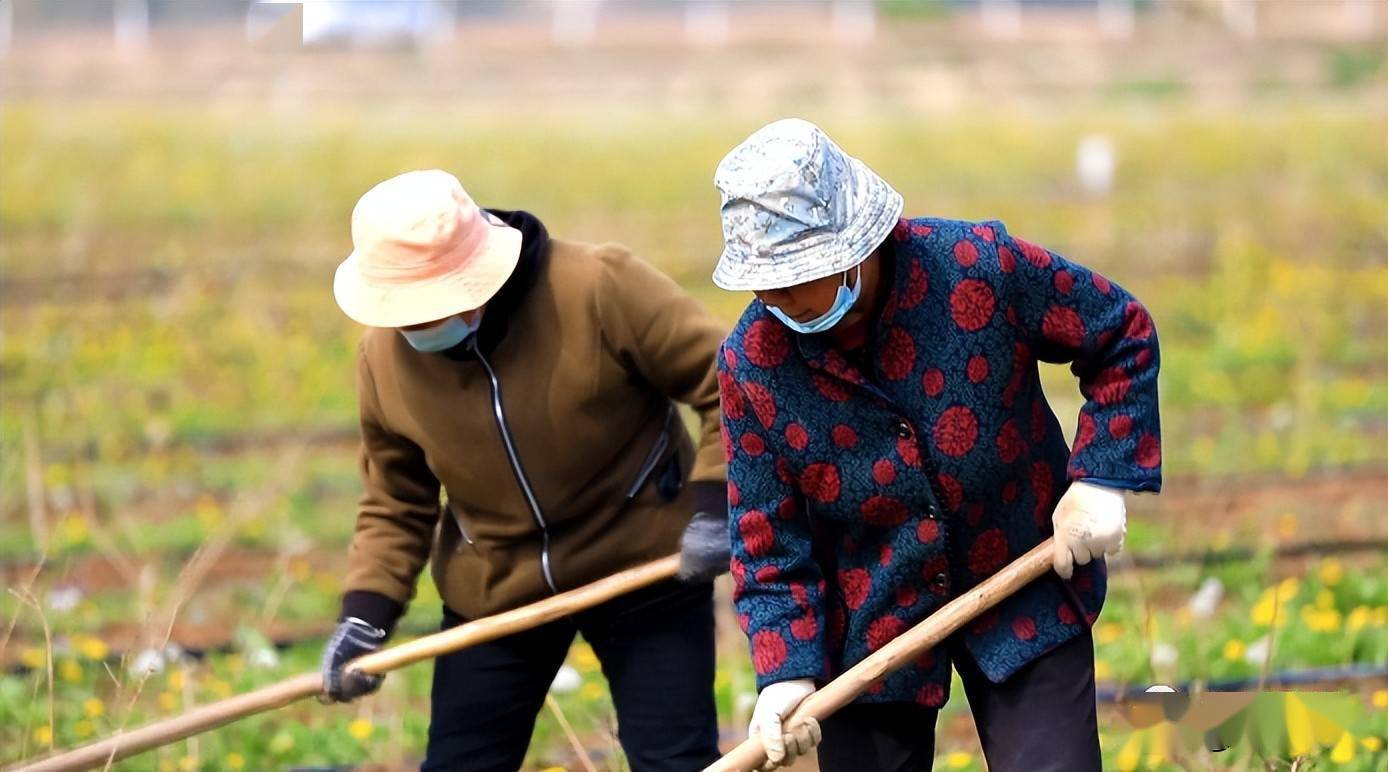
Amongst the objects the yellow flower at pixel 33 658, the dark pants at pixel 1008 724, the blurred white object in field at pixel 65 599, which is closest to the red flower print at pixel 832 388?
the dark pants at pixel 1008 724

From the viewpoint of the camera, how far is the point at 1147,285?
969cm

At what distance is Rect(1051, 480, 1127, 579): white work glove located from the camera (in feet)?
8.42

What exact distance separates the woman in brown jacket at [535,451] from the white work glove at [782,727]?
44 centimetres

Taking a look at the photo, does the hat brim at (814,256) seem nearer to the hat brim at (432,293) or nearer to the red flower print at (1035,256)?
the red flower print at (1035,256)

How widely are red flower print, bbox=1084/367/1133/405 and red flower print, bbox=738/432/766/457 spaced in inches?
18.3

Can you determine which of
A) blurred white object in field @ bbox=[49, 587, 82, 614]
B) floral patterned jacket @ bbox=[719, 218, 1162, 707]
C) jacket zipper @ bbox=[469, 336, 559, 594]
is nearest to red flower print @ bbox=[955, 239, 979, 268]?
floral patterned jacket @ bbox=[719, 218, 1162, 707]

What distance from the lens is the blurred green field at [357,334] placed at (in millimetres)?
4488

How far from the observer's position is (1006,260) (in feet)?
8.42

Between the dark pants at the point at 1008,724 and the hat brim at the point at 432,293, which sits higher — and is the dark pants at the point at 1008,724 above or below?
below

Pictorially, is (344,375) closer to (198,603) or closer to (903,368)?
(198,603)

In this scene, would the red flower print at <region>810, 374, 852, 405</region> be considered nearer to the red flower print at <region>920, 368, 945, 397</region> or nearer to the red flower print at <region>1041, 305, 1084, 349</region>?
the red flower print at <region>920, 368, 945, 397</region>

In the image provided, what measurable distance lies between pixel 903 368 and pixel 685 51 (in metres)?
19.0

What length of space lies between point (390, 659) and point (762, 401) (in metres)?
0.97

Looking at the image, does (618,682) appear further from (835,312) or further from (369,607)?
(835,312)
